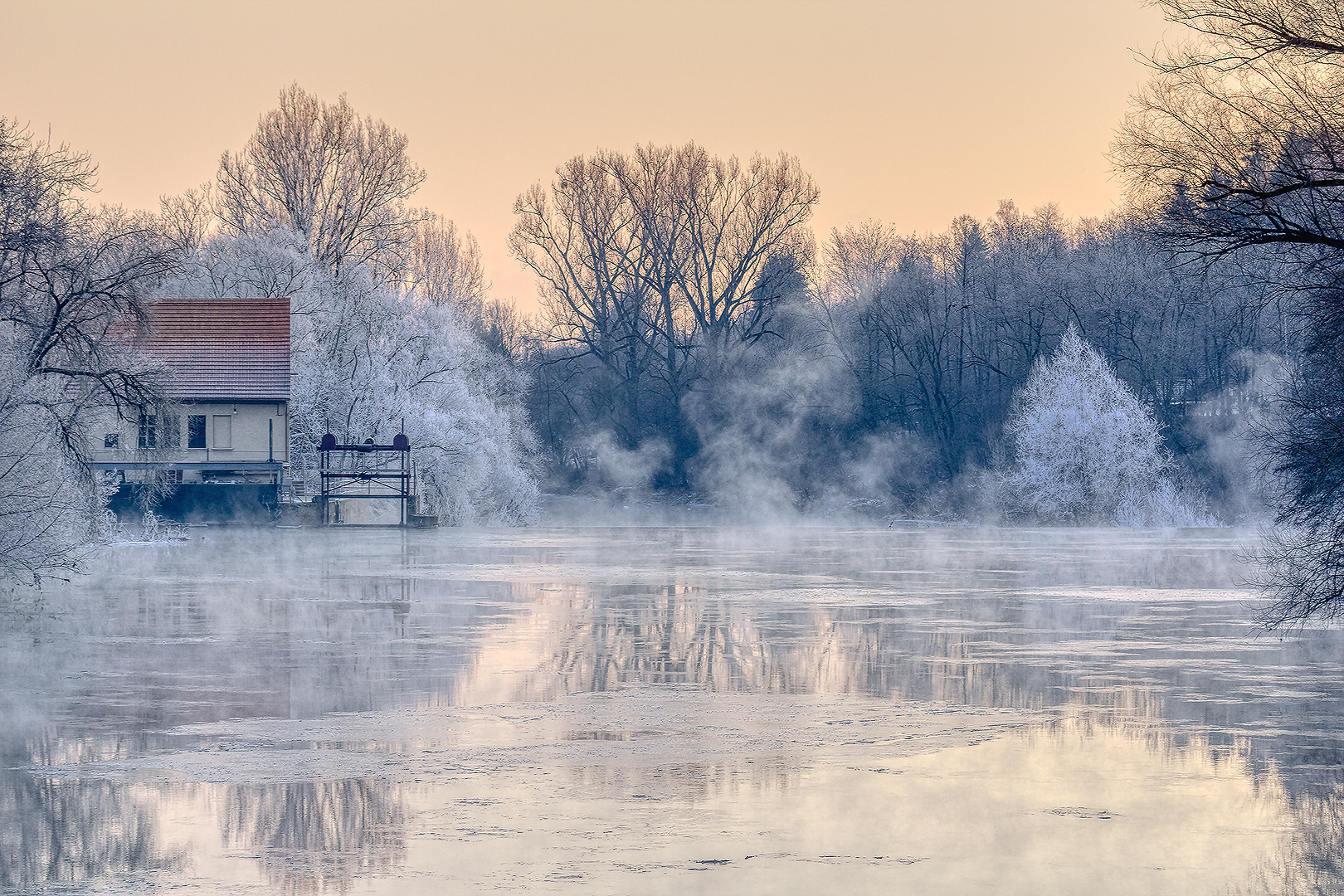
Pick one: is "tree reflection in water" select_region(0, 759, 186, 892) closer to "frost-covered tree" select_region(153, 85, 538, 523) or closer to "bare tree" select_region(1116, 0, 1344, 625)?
"bare tree" select_region(1116, 0, 1344, 625)

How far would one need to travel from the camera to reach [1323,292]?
676 inches

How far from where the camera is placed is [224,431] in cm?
5069

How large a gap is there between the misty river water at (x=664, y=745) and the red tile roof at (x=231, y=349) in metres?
27.7

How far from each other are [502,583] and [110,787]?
55.3ft

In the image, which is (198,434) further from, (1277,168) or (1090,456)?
(1277,168)

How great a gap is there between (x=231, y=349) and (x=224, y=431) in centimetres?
291

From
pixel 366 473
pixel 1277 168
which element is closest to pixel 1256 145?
pixel 1277 168

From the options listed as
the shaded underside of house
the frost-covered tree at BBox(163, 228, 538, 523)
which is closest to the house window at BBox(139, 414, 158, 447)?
the shaded underside of house

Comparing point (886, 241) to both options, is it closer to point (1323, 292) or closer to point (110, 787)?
point (1323, 292)

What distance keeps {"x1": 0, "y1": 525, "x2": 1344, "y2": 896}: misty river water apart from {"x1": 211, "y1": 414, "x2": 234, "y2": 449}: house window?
27.6 meters

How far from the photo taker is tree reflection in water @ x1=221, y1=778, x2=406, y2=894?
7816 millimetres

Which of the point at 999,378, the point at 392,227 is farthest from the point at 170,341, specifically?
the point at 999,378

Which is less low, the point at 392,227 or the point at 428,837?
the point at 392,227

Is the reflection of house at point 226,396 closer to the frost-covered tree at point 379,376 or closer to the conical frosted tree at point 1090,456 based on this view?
the frost-covered tree at point 379,376
